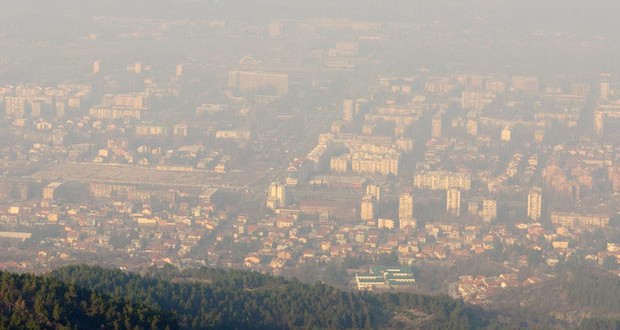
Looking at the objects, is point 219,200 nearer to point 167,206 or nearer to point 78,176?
point 167,206

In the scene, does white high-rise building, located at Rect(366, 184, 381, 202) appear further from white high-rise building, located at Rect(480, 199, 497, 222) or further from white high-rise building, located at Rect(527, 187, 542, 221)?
white high-rise building, located at Rect(527, 187, 542, 221)

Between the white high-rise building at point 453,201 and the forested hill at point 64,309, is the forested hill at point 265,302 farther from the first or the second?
the white high-rise building at point 453,201

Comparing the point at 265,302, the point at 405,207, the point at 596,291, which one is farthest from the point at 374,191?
the point at 265,302

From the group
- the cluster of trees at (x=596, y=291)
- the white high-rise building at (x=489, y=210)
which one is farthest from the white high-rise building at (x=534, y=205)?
the cluster of trees at (x=596, y=291)

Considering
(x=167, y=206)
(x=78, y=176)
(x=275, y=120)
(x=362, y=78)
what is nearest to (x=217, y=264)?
(x=167, y=206)

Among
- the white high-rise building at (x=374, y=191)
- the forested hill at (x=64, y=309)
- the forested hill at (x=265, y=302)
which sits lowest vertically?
the white high-rise building at (x=374, y=191)

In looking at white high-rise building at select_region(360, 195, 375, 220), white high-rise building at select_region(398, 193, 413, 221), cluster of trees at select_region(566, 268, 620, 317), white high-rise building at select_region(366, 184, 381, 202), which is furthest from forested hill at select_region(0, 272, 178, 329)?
white high-rise building at select_region(366, 184, 381, 202)

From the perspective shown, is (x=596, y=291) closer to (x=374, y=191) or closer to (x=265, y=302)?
(x=265, y=302)
